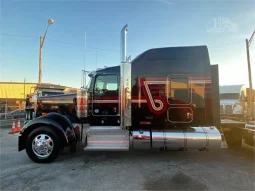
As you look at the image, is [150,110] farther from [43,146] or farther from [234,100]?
[234,100]

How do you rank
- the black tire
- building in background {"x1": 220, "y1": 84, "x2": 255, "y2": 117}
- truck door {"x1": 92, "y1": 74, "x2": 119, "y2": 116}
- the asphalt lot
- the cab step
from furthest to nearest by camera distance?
1. building in background {"x1": 220, "y1": 84, "x2": 255, "y2": 117}
2. truck door {"x1": 92, "y1": 74, "x2": 119, "y2": 116}
3. the cab step
4. the black tire
5. the asphalt lot

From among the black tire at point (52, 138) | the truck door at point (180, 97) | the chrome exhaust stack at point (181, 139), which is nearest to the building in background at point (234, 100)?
the chrome exhaust stack at point (181, 139)

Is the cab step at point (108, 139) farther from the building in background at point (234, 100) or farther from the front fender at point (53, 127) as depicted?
the building in background at point (234, 100)

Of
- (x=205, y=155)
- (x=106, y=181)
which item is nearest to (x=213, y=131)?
(x=205, y=155)

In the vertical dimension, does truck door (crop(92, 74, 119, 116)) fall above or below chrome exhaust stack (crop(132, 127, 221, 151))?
above

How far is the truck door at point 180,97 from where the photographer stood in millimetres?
4578

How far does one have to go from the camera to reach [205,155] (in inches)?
203

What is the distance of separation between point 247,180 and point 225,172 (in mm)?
442

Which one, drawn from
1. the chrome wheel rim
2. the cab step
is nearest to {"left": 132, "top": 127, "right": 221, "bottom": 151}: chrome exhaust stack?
the cab step

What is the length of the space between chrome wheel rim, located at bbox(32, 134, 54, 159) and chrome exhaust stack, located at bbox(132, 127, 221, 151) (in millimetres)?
2033

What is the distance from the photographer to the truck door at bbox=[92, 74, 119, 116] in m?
4.82

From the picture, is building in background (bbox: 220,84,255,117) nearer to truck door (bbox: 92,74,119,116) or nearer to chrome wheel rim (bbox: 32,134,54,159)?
truck door (bbox: 92,74,119,116)

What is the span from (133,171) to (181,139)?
1.34 metres

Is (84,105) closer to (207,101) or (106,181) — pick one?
(106,181)
